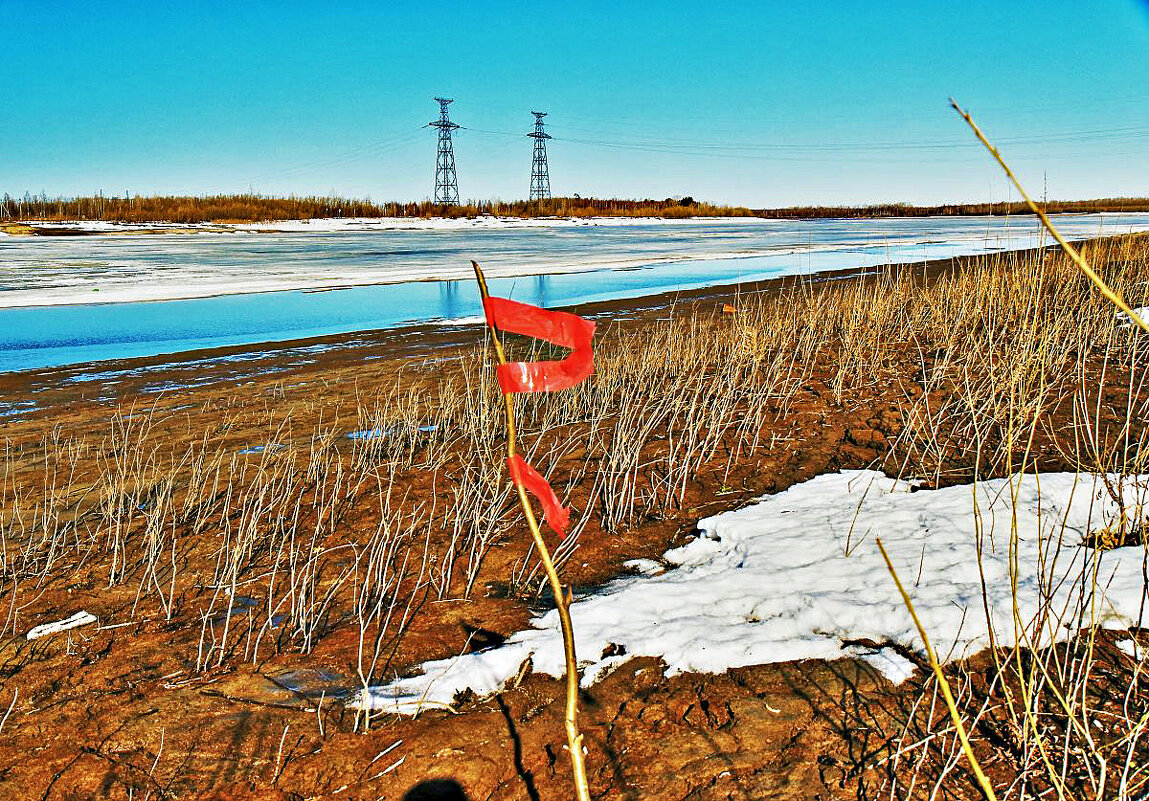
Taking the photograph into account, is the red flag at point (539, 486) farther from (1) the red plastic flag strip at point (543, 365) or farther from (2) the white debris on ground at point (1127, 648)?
(2) the white debris on ground at point (1127, 648)

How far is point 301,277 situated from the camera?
17.5m

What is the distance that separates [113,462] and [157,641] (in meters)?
2.67

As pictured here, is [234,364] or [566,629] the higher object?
[566,629]

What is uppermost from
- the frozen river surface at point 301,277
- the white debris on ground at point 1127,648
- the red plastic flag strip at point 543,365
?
the red plastic flag strip at point 543,365

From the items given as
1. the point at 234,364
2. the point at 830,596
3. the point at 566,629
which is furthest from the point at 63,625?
the point at 234,364

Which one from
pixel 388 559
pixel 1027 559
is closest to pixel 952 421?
pixel 1027 559

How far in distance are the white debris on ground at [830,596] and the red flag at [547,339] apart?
5.26 feet

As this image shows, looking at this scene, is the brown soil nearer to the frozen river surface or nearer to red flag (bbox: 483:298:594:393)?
red flag (bbox: 483:298:594:393)

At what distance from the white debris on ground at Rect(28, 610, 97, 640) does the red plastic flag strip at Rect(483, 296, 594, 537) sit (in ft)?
9.42

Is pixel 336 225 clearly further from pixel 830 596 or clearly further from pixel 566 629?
pixel 566 629

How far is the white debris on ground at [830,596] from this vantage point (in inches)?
97.4

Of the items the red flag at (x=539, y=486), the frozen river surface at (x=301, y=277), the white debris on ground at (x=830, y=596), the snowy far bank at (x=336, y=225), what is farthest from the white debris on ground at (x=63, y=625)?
the snowy far bank at (x=336, y=225)

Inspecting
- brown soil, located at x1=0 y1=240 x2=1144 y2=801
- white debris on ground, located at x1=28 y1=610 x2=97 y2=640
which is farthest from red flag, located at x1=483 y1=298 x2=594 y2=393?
white debris on ground, located at x1=28 y1=610 x2=97 y2=640

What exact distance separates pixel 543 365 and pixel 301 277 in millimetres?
17698
